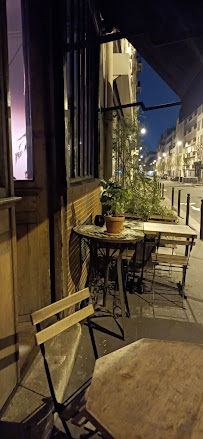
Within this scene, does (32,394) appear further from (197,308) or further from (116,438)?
(197,308)

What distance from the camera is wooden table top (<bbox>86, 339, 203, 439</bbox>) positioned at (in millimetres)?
1258

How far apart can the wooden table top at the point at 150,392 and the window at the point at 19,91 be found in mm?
2303

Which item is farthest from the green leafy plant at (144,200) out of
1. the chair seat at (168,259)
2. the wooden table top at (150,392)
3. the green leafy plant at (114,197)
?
the wooden table top at (150,392)

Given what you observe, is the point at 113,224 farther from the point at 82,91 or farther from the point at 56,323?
the point at 82,91

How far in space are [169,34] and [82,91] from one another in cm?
150

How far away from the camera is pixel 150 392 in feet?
4.80

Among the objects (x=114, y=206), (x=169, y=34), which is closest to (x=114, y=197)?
(x=114, y=206)

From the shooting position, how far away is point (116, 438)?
1.20m

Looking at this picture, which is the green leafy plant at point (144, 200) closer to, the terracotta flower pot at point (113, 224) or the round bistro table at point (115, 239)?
the round bistro table at point (115, 239)

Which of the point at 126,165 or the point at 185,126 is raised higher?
the point at 185,126

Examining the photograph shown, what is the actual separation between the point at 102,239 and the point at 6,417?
6.20 ft

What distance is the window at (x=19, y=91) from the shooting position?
323 cm

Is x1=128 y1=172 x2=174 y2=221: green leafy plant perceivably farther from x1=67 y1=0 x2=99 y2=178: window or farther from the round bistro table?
the round bistro table

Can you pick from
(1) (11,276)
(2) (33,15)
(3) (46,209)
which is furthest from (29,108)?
(1) (11,276)
